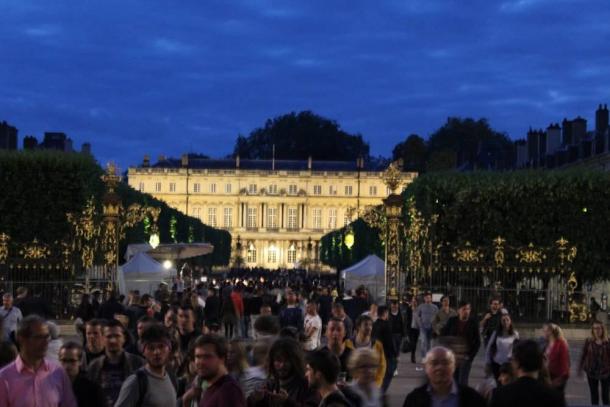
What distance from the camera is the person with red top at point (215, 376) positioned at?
624 cm

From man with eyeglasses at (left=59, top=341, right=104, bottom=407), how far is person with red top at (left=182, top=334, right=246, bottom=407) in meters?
0.63

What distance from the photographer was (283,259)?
445 feet

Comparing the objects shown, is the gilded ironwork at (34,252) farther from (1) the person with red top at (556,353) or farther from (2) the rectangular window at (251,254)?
(2) the rectangular window at (251,254)

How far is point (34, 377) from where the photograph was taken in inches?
257

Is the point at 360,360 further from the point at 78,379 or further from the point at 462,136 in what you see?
the point at 462,136

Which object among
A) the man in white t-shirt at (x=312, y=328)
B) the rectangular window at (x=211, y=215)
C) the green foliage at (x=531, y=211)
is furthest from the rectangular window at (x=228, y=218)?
the man in white t-shirt at (x=312, y=328)

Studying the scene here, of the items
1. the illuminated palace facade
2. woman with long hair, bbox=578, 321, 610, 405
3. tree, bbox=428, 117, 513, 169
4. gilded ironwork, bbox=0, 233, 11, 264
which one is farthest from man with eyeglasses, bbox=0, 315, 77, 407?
the illuminated palace facade

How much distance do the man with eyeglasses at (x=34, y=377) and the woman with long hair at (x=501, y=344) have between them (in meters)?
6.22

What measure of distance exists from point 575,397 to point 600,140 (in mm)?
38086

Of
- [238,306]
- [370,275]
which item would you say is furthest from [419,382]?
[370,275]

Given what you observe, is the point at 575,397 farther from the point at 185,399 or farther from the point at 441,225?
the point at 441,225

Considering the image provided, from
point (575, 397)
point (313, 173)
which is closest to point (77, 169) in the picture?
point (575, 397)

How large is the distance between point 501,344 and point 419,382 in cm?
469

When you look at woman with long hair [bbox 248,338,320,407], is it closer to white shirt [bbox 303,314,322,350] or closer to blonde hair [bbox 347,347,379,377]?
blonde hair [bbox 347,347,379,377]
